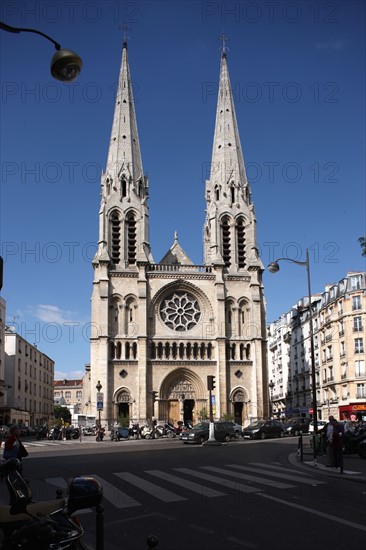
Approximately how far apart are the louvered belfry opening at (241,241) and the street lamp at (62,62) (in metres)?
48.1

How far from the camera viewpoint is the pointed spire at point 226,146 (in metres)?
56.9

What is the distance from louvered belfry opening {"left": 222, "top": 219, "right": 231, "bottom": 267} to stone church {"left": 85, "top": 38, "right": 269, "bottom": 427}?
0.09 m

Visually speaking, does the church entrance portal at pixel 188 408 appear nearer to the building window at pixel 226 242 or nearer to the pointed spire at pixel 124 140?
the building window at pixel 226 242

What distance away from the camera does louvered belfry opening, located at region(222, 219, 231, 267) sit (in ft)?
178

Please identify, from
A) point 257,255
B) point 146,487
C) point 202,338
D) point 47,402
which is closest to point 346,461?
point 146,487

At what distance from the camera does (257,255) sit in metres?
54.1

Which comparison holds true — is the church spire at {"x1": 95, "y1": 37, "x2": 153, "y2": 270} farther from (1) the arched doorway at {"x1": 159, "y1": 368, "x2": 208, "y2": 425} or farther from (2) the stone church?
(1) the arched doorway at {"x1": 159, "y1": 368, "x2": 208, "y2": 425}

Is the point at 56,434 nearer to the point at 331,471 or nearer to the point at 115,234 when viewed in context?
the point at 115,234

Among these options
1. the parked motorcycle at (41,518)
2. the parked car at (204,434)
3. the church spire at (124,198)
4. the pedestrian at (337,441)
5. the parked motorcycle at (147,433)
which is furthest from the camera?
the church spire at (124,198)

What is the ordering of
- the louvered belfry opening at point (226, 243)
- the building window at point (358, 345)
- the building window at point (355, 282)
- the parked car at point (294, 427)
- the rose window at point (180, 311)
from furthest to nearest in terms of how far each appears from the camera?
the louvered belfry opening at point (226, 243) < the building window at point (355, 282) < the rose window at point (180, 311) < the building window at point (358, 345) < the parked car at point (294, 427)

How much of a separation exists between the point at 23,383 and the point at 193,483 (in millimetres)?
56239

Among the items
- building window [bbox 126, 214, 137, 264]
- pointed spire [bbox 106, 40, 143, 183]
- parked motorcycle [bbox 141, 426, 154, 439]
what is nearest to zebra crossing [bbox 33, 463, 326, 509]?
parked motorcycle [bbox 141, 426, 154, 439]

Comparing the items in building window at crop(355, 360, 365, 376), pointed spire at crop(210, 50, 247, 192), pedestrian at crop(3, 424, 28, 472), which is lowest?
pedestrian at crop(3, 424, 28, 472)

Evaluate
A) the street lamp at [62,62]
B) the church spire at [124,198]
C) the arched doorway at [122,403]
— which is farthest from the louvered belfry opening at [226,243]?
the street lamp at [62,62]
